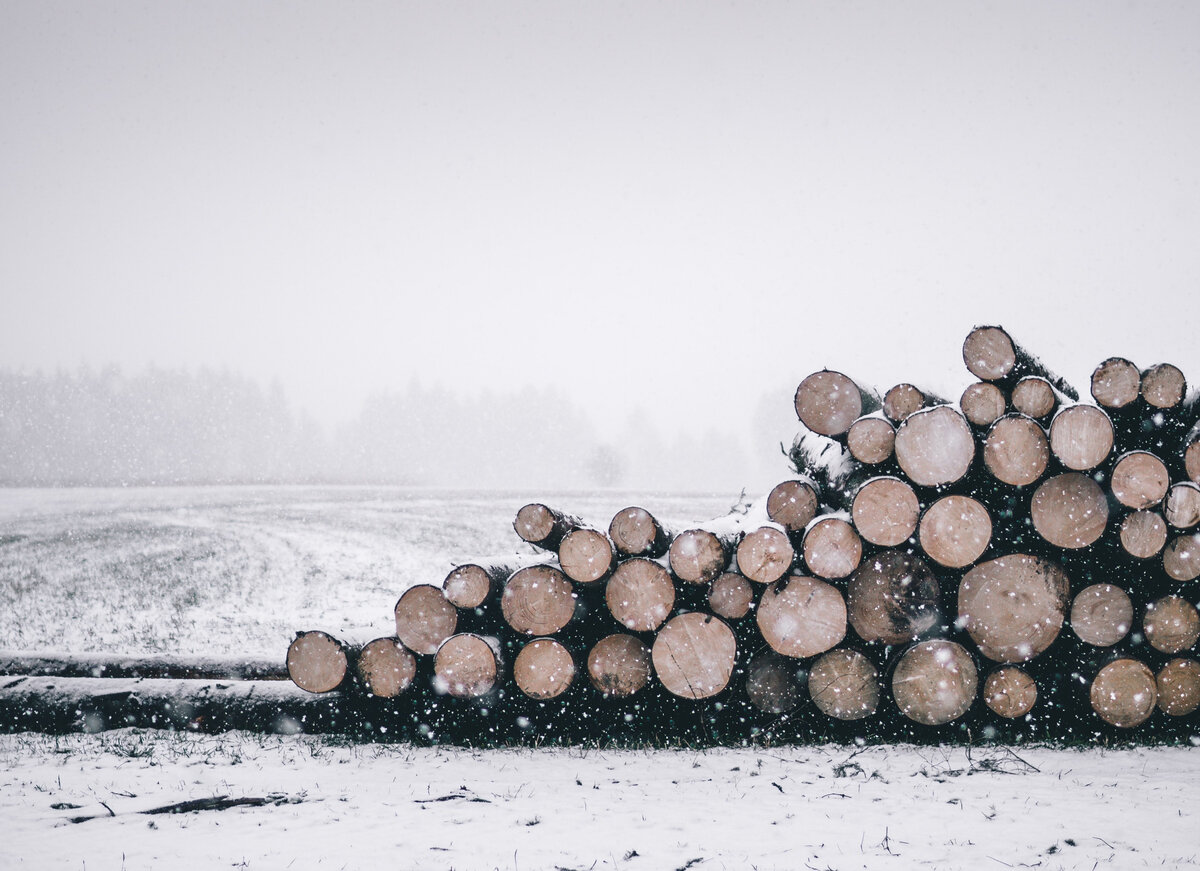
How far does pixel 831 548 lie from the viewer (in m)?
3.84

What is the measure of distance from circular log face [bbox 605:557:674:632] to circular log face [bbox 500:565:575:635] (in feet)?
0.96

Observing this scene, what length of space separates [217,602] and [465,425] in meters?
56.9

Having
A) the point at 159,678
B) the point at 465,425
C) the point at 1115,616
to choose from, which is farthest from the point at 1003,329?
the point at 465,425

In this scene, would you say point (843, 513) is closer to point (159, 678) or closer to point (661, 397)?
point (159, 678)

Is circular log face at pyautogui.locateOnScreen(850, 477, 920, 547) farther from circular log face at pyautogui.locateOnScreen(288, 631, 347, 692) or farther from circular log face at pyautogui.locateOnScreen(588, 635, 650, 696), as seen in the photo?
circular log face at pyautogui.locateOnScreen(288, 631, 347, 692)

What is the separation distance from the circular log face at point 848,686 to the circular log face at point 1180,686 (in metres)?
1.66

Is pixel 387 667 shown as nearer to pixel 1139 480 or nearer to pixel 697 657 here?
pixel 697 657

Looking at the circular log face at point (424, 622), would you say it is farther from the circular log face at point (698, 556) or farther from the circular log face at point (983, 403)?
the circular log face at point (983, 403)

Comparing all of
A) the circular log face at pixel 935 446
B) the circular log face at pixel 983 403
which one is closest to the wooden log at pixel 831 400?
the circular log face at pixel 935 446

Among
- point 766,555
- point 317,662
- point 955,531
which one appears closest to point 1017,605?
point 955,531

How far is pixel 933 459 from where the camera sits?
3.81m

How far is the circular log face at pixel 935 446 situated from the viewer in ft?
12.4

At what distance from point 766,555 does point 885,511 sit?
727mm

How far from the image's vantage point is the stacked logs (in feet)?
12.4
